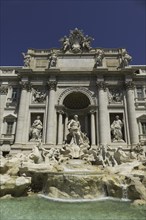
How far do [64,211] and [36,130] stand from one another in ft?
43.2

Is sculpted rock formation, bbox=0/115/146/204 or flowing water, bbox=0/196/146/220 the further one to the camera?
sculpted rock formation, bbox=0/115/146/204

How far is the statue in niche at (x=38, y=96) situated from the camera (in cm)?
2271

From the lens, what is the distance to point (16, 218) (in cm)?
730

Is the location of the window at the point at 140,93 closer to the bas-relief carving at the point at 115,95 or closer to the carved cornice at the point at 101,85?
the bas-relief carving at the point at 115,95

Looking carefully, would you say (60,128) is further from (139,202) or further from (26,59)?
(139,202)

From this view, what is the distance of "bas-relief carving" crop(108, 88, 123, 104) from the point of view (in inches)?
894

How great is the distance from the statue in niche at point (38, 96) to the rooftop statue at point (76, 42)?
6601mm

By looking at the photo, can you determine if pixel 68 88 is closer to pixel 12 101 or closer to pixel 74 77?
pixel 74 77

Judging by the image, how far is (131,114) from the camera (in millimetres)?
21125

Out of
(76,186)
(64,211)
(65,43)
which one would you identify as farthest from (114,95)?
(64,211)

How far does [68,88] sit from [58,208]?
624 inches

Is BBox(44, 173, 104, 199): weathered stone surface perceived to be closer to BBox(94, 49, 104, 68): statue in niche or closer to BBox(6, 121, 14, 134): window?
BBox(6, 121, 14, 134): window

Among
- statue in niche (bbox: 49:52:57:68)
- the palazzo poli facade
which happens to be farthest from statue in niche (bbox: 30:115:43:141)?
statue in niche (bbox: 49:52:57:68)

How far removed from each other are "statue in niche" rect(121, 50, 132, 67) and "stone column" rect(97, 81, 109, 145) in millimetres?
3630
